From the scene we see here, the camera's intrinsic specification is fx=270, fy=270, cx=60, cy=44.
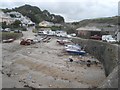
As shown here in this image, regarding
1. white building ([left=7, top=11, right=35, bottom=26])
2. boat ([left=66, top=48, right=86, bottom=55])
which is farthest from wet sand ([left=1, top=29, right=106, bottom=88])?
white building ([left=7, top=11, right=35, bottom=26])

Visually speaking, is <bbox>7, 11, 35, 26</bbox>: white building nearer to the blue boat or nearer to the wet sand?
the blue boat

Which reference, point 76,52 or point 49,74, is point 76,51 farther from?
point 49,74

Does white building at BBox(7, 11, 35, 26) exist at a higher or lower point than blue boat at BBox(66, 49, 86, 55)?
higher

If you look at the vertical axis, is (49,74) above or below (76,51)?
below

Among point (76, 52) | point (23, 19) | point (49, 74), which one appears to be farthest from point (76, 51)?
point (23, 19)

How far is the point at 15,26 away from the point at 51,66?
5241 centimetres

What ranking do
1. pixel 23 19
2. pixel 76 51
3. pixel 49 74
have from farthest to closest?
pixel 23 19
pixel 76 51
pixel 49 74

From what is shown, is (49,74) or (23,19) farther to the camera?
(23,19)

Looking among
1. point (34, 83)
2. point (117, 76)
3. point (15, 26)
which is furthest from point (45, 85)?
point (15, 26)

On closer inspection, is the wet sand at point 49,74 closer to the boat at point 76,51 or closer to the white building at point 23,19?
the boat at point 76,51

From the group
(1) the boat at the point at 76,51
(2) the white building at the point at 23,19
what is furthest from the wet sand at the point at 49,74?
(2) the white building at the point at 23,19

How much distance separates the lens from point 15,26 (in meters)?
75.7

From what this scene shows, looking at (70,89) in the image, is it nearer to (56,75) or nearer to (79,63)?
(56,75)

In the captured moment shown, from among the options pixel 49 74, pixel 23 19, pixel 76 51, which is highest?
pixel 23 19
